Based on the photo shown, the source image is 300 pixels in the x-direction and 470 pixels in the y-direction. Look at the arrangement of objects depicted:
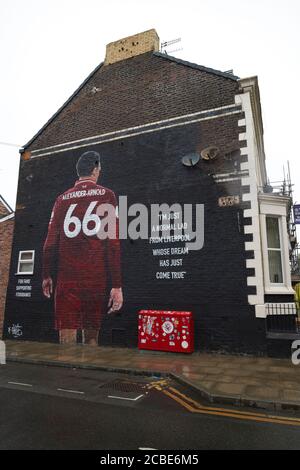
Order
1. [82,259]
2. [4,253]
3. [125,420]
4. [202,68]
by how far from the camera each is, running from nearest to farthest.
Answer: [125,420] < [202,68] < [82,259] < [4,253]

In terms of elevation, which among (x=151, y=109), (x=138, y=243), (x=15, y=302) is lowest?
(x=15, y=302)

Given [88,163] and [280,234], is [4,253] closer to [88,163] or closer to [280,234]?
[88,163]

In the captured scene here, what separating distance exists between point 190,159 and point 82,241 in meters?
5.22

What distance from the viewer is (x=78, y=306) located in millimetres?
12570

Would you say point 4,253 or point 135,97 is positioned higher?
point 135,97

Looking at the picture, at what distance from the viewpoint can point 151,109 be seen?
12.8m

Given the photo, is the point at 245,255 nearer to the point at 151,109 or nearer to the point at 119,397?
the point at 119,397

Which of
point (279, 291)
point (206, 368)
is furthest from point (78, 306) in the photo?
point (279, 291)

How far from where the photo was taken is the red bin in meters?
10.0

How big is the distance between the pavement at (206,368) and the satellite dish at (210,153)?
633cm

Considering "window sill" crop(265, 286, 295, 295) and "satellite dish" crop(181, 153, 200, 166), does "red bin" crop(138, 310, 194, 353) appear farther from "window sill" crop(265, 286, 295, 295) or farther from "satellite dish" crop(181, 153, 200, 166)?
"satellite dish" crop(181, 153, 200, 166)

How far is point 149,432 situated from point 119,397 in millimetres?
1836

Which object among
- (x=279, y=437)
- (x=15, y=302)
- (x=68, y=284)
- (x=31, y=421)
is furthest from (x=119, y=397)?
(x=15, y=302)
